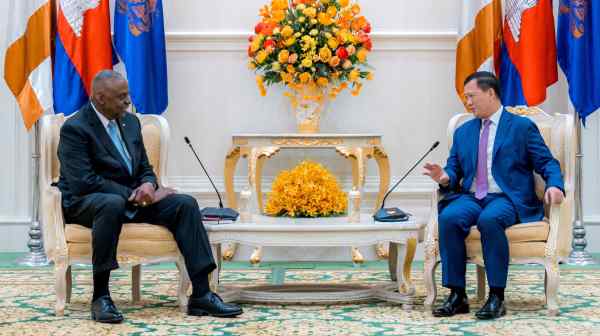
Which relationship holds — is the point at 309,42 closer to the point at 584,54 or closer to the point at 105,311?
the point at 584,54

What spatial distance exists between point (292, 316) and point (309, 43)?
2.33 m

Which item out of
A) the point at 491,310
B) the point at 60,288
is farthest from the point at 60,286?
the point at 491,310

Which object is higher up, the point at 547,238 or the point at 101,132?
the point at 101,132

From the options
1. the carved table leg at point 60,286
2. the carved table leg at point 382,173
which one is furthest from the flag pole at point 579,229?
the carved table leg at point 60,286

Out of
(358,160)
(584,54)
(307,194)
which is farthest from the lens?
(358,160)

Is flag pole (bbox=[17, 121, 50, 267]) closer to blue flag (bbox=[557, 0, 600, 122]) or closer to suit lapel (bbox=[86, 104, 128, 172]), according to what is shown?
suit lapel (bbox=[86, 104, 128, 172])

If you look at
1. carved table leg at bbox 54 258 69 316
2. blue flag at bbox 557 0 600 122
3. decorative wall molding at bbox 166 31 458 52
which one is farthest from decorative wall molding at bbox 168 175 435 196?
carved table leg at bbox 54 258 69 316

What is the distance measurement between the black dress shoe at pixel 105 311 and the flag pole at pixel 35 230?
2.16m

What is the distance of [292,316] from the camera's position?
462 cm

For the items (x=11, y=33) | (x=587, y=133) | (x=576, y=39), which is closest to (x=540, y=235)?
(x=576, y=39)

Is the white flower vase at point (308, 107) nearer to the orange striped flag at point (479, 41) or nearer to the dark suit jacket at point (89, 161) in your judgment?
the orange striped flag at point (479, 41)

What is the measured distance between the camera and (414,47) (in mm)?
7223

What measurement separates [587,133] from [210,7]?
287 cm

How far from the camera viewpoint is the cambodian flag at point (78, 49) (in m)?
6.56
